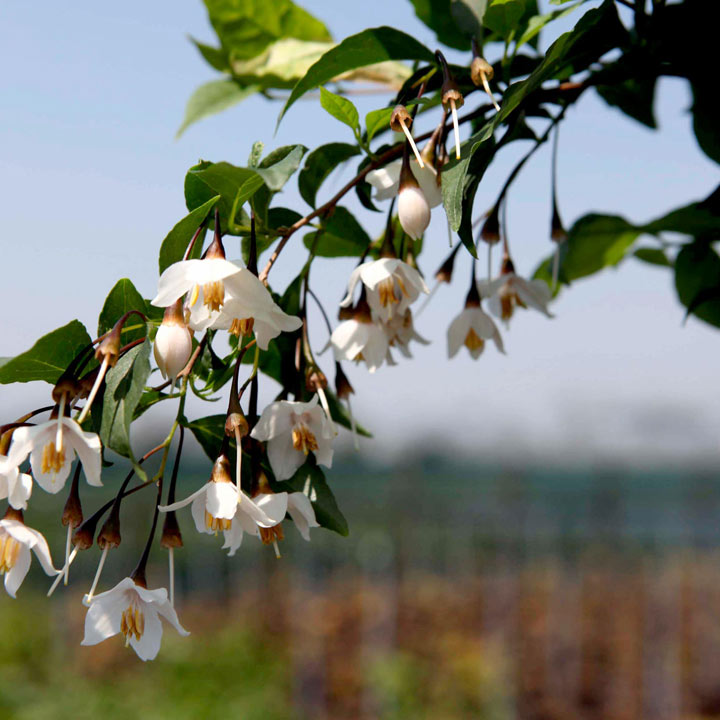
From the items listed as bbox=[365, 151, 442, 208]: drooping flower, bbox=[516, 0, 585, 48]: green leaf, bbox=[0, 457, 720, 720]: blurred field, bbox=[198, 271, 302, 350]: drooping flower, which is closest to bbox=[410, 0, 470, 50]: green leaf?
bbox=[516, 0, 585, 48]: green leaf

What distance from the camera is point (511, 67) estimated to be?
52 cm

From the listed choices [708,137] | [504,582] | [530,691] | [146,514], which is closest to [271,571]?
[146,514]

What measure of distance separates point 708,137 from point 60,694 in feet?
13.7

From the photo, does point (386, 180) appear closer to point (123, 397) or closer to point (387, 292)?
point (387, 292)

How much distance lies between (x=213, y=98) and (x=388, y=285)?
0.33 m

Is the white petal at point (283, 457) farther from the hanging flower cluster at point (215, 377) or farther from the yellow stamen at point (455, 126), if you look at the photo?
the yellow stamen at point (455, 126)

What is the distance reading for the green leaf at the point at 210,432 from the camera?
42cm

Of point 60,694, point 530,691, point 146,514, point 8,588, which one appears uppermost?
point 8,588

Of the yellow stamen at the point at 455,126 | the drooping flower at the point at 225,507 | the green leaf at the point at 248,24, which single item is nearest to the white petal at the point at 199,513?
the drooping flower at the point at 225,507

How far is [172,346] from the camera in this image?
35 centimetres

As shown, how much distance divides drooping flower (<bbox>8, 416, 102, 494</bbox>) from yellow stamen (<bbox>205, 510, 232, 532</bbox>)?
0.27 feet

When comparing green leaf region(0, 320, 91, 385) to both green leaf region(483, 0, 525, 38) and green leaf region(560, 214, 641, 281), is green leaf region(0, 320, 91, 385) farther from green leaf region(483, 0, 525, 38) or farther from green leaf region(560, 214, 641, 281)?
green leaf region(560, 214, 641, 281)

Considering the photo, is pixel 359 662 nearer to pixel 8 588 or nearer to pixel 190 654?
pixel 190 654

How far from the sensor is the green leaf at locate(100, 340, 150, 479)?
33 centimetres
